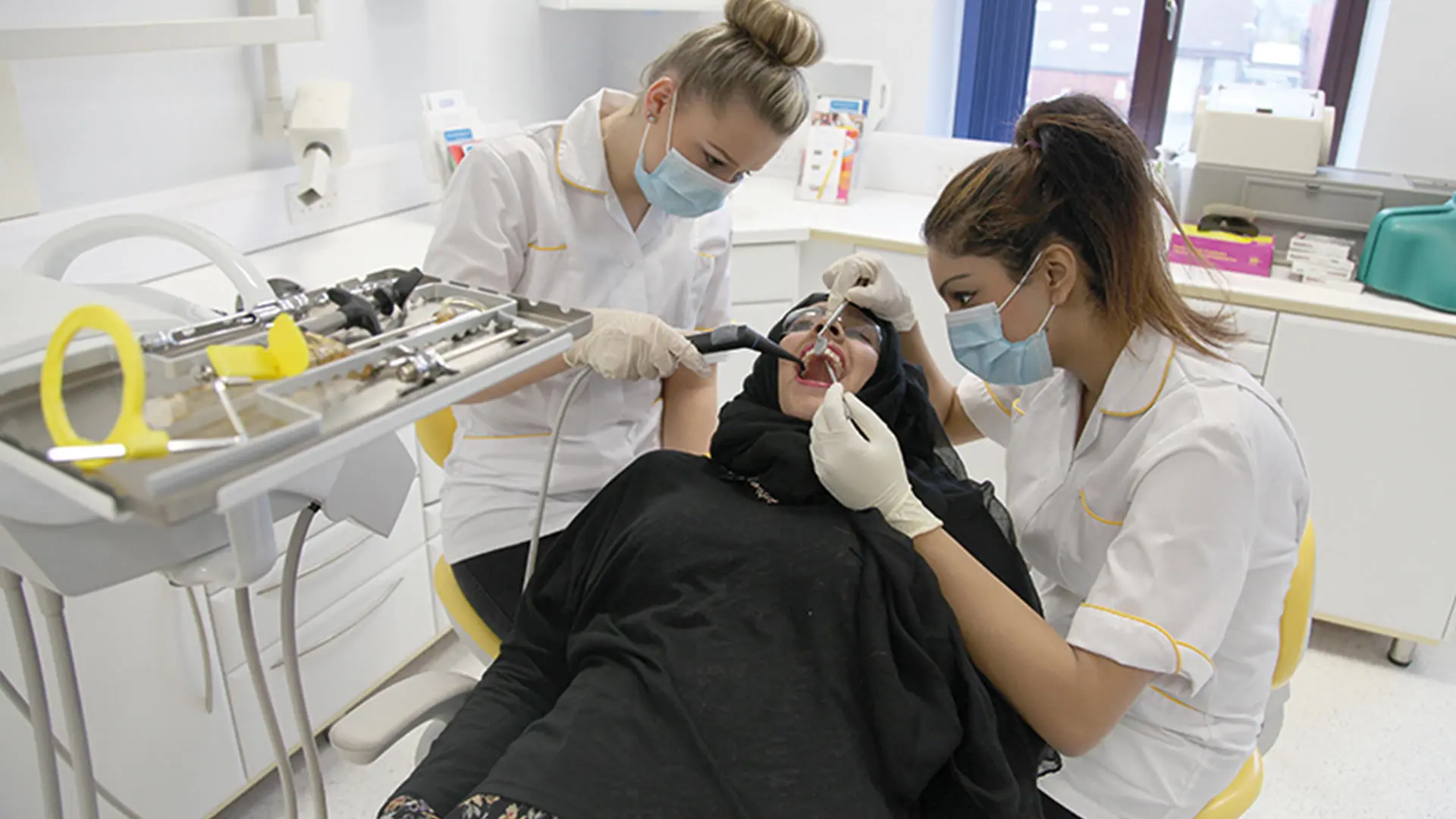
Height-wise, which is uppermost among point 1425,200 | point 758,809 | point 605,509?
point 1425,200

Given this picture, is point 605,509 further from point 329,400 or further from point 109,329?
point 109,329

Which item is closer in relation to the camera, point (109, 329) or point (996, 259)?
point (109, 329)

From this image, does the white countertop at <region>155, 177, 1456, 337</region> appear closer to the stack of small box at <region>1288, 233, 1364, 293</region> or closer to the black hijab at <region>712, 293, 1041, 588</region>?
the stack of small box at <region>1288, 233, 1364, 293</region>

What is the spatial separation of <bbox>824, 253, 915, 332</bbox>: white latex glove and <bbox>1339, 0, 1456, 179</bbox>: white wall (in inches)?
76.2

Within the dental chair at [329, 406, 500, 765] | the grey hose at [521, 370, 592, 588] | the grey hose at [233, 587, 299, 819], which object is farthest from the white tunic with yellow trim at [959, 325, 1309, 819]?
the grey hose at [233, 587, 299, 819]

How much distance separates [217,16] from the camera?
84.8 inches

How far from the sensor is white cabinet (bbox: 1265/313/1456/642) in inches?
87.1

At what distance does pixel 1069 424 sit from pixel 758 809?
620 millimetres

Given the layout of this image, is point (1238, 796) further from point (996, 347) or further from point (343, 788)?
point (343, 788)

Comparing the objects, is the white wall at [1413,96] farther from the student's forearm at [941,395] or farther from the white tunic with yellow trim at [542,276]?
the white tunic with yellow trim at [542,276]

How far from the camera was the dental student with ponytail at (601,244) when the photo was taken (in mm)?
1428

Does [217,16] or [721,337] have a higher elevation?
[217,16]

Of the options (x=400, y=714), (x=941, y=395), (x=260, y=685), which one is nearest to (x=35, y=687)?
(x=260, y=685)

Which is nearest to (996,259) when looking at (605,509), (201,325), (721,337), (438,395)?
(721,337)
